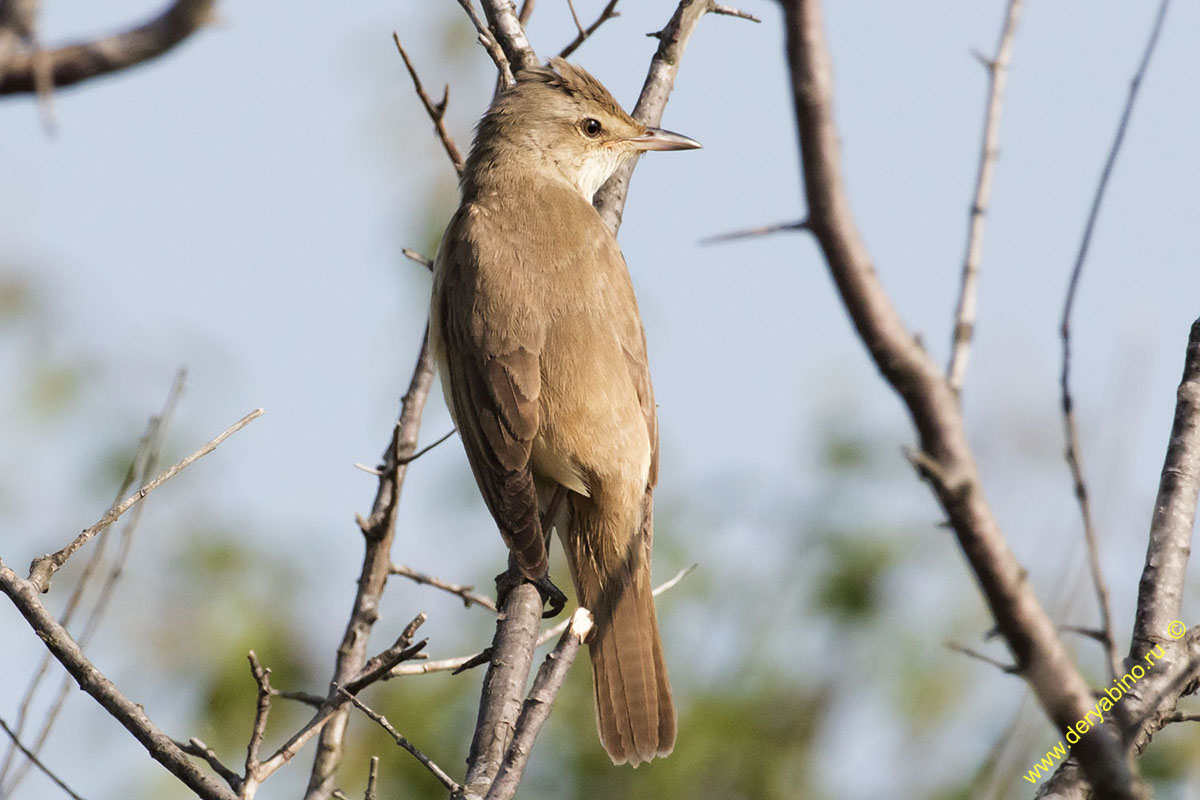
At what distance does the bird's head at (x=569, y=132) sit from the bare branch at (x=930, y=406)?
3.76m

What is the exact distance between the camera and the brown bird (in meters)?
4.34

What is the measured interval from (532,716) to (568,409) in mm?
1949

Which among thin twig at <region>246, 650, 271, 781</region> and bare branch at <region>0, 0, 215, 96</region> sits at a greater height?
bare branch at <region>0, 0, 215, 96</region>

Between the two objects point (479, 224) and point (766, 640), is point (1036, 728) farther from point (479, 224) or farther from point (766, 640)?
point (766, 640)

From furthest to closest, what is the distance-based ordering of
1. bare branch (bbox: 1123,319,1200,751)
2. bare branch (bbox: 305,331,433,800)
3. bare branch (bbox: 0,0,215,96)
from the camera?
bare branch (bbox: 305,331,433,800) < bare branch (bbox: 1123,319,1200,751) < bare branch (bbox: 0,0,215,96)

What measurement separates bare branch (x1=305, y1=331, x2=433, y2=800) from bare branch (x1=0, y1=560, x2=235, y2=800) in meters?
0.86

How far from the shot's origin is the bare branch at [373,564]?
12.1 feet

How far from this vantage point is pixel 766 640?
6688 mm

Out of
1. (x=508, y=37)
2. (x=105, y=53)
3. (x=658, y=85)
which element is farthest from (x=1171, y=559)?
(x=508, y=37)

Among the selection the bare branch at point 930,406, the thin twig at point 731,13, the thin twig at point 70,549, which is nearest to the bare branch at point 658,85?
the thin twig at point 731,13

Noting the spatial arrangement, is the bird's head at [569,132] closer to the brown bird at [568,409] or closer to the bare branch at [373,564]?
the brown bird at [568,409]

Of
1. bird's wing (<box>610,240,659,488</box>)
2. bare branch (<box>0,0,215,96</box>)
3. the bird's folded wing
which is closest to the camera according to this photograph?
bare branch (<box>0,0,215,96</box>)

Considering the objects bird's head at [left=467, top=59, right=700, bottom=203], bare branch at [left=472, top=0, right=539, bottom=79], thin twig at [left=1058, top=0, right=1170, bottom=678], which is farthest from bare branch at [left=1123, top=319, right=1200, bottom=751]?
bare branch at [left=472, top=0, right=539, bottom=79]

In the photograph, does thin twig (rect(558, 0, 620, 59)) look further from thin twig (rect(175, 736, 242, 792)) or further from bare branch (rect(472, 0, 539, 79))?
thin twig (rect(175, 736, 242, 792))
